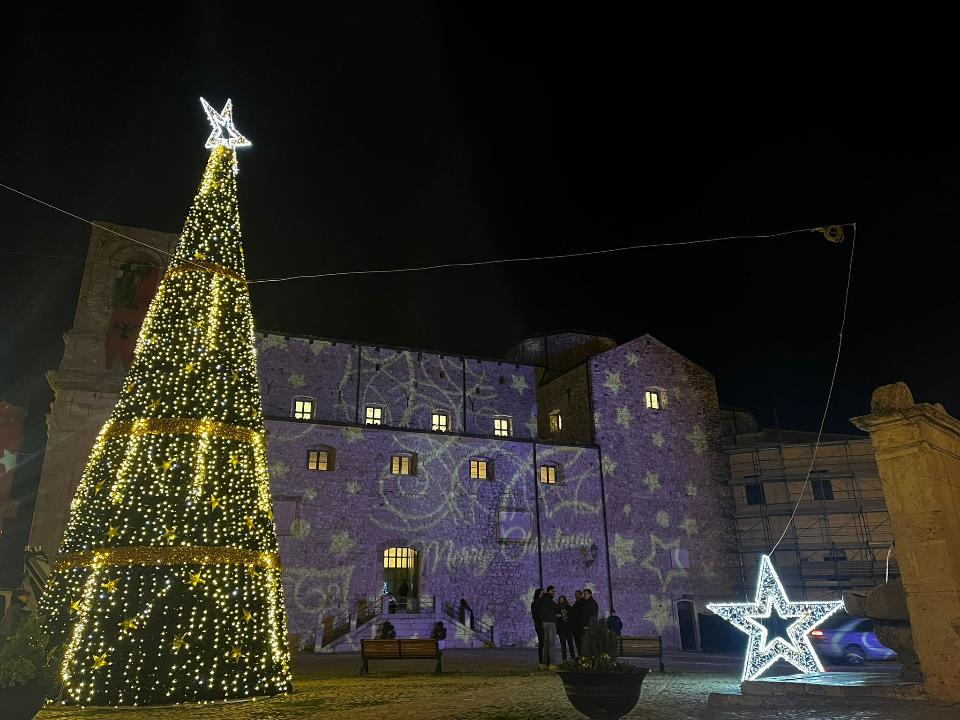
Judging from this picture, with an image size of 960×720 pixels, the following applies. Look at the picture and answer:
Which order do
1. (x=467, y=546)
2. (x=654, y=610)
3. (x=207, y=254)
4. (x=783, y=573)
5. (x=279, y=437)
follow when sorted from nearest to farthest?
(x=207, y=254) → (x=279, y=437) → (x=467, y=546) → (x=654, y=610) → (x=783, y=573)

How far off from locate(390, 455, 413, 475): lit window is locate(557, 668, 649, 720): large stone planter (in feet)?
46.1

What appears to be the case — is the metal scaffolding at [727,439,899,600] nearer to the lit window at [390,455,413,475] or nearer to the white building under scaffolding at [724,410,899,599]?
the white building under scaffolding at [724,410,899,599]

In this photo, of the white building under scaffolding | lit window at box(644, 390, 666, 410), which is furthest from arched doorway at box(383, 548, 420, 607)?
the white building under scaffolding

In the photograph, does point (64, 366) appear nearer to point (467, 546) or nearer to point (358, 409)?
point (358, 409)

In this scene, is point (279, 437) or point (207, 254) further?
point (279, 437)

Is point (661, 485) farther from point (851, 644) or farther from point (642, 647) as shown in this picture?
point (642, 647)

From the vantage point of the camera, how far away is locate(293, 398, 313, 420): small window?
22.9 meters

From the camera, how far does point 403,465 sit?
1992 centimetres

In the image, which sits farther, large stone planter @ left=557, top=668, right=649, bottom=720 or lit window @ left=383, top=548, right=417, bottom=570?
lit window @ left=383, top=548, right=417, bottom=570

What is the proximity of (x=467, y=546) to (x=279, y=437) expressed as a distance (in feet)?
21.9

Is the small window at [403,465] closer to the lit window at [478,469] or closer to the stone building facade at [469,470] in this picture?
the stone building facade at [469,470]

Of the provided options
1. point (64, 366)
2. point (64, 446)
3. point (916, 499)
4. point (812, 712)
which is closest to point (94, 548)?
point (812, 712)

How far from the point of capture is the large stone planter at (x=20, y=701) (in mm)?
5336

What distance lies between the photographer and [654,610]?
21.5 metres
